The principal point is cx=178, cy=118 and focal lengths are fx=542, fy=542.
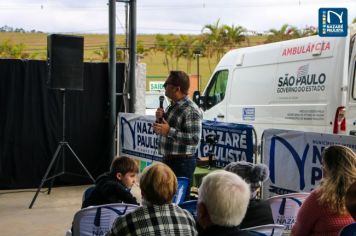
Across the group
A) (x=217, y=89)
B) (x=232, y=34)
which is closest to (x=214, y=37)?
(x=232, y=34)

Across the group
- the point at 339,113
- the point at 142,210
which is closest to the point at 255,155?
the point at 339,113

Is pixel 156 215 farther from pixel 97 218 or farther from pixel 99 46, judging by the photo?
pixel 99 46

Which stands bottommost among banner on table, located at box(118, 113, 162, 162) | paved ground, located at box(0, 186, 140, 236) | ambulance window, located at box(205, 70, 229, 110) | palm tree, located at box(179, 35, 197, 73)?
paved ground, located at box(0, 186, 140, 236)

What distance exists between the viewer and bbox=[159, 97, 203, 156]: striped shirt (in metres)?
5.25

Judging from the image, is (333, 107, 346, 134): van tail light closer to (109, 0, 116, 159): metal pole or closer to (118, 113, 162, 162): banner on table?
(118, 113, 162, 162): banner on table

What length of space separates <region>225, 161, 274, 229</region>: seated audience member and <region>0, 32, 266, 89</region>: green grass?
1325 inches

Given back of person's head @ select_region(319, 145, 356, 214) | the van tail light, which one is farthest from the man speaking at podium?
the van tail light

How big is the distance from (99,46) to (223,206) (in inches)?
2261

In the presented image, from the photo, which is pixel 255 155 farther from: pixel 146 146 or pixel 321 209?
pixel 321 209

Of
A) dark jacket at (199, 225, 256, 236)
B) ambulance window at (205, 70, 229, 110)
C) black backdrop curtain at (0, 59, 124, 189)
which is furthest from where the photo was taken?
ambulance window at (205, 70, 229, 110)

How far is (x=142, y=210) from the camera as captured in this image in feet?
9.12

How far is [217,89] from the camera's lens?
38.1 ft

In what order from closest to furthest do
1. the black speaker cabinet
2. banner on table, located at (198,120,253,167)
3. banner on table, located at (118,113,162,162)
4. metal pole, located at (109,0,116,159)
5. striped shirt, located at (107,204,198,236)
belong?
striped shirt, located at (107,204,198,236) < banner on table, located at (198,120,253,167) < the black speaker cabinet < banner on table, located at (118,113,162,162) < metal pole, located at (109,0,116,159)

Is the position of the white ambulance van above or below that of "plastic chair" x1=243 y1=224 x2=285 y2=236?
above
